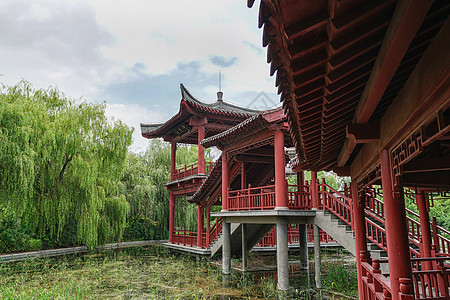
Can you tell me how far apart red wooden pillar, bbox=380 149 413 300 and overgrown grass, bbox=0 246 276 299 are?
5567mm

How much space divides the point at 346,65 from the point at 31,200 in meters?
12.0

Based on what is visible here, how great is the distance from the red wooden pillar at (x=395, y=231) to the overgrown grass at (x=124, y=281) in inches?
219

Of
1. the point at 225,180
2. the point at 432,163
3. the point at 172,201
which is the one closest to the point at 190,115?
the point at 225,180

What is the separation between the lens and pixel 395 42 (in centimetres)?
168

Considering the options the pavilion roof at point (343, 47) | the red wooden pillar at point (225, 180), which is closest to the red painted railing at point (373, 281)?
the pavilion roof at point (343, 47)

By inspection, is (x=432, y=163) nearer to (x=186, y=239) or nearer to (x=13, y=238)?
(x=186, y=239)

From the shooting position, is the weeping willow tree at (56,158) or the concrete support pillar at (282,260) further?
the weeping willow tree at (56,158)

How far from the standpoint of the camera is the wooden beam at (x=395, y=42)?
1.45 m

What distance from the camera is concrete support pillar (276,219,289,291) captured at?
8.74 metres

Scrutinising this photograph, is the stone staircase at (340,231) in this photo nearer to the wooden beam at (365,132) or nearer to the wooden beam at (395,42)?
the wooden beam at (365,132)

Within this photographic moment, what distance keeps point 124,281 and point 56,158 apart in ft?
16.1

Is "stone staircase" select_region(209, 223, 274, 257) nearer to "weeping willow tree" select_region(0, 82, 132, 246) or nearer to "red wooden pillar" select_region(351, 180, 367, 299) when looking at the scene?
"weeping willow tree" select_region(0, 82, 132, 246)

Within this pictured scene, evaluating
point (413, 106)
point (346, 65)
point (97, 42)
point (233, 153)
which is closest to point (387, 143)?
point (413, 106)

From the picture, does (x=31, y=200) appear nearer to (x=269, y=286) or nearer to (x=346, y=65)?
(x=269, y=286)
